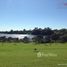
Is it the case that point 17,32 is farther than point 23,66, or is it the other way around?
point 17,32

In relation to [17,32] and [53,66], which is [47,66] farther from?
[17,32]

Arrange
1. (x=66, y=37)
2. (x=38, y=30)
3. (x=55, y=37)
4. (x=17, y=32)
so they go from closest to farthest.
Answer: (x=66, y=37) → (x=55, y=37) → (x=38, y=30) → (x=17, y=32)

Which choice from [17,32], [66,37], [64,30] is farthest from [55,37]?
[17,32]

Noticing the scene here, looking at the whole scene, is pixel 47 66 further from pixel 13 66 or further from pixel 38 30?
pixel 38 30

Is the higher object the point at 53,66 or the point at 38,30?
the point at 38,30

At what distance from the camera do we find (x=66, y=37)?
76500 millimetres

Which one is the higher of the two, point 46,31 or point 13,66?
point 46,31

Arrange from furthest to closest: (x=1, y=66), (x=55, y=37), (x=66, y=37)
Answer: (x=55, y=37)
(x=66, y=37)
(x=1, y=66)

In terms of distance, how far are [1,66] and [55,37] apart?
70284 millimetres

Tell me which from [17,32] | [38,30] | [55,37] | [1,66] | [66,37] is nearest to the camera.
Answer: [1,66]

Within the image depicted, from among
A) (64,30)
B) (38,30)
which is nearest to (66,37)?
(64,30)

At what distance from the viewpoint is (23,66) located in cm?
1418

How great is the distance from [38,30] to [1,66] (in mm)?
95808

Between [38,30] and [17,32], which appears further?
[17,32]
